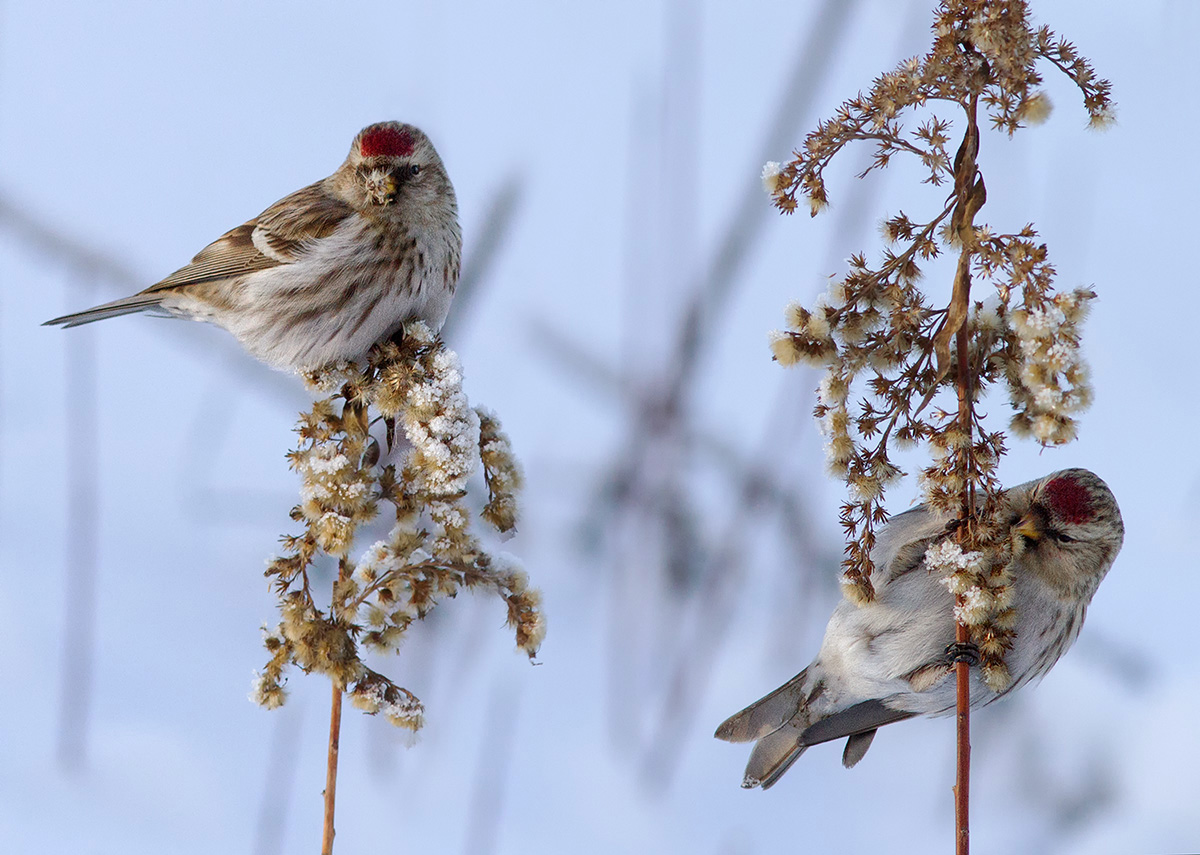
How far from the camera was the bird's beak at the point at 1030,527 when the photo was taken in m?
2.29

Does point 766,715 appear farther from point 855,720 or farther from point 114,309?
point 114,309

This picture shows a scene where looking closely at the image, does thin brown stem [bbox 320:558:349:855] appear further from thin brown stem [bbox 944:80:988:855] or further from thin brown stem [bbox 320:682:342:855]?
thin brown stem [bbox 944:80:988:855]

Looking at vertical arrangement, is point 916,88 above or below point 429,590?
above

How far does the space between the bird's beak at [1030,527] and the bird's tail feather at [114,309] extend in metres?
2.14

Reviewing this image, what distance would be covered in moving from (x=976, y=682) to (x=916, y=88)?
4.77 feet

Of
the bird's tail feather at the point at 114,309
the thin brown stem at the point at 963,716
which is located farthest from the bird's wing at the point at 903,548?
the bird's tail feather at the point at 114,309

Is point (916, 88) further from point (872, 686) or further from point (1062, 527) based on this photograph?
point (872, 686)

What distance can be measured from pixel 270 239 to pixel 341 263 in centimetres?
29

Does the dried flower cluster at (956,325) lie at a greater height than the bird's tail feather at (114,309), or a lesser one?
lesser

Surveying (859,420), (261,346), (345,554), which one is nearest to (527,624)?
(345,554)

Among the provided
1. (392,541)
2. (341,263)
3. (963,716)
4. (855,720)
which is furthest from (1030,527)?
(341,263)

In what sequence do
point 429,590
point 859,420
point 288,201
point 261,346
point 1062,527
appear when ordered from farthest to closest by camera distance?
point 288,201 → point 261,346 → point 1062,527 → point 429,590 → point 859,420

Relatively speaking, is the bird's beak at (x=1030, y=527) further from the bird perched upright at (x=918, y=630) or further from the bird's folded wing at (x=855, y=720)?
the bird's folded wing at (x=855, y=720)

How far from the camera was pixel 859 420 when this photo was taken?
1.59 metres
